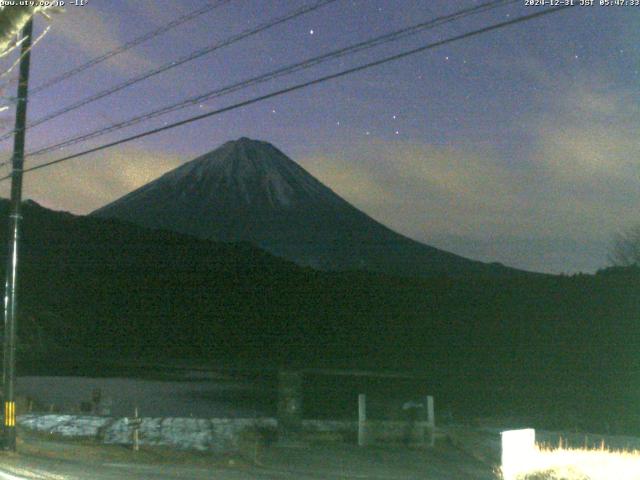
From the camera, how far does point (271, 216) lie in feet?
615

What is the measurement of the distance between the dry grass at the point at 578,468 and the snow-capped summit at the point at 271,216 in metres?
130

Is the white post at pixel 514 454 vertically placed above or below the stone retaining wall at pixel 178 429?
above

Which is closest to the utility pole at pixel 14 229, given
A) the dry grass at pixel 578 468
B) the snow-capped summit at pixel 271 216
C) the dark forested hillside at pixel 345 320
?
the dry grass at pixel 578 468

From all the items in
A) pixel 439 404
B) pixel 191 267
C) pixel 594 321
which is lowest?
pixel 439 404

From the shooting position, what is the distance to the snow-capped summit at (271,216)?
155750 mm

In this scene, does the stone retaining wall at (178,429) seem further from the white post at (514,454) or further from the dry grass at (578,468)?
the dry grass at (578,468)

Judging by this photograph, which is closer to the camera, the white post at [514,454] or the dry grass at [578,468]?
the dry grass at [578,468]

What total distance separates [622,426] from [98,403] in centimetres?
1625

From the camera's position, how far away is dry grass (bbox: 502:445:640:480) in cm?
940

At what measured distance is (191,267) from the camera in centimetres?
8962

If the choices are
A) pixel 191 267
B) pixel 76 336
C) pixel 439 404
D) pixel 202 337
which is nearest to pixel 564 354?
pixel 439 404

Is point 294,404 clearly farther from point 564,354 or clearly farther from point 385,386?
point 564,354

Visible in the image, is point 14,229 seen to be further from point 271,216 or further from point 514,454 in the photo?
point 271,216

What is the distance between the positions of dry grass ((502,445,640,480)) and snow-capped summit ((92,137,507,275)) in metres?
130
